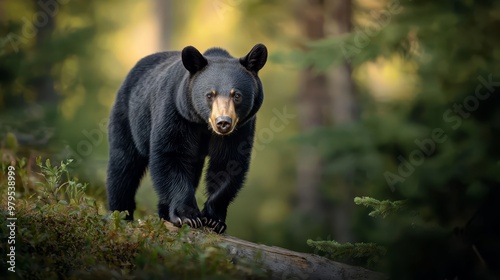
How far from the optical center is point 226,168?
662 centimetres

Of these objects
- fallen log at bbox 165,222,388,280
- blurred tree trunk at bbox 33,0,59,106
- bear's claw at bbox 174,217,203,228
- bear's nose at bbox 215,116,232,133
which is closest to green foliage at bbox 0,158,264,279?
fallen log at bbox 165,222,388,280

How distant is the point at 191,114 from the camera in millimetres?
6430

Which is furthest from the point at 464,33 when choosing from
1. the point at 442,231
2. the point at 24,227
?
the point at 24,227

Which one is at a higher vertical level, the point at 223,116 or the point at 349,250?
the point at 223,116

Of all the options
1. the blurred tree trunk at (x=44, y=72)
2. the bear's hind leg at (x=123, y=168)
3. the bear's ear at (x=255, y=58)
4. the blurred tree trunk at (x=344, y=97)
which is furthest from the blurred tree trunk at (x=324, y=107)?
the bear's ear at (x=255, y=58)

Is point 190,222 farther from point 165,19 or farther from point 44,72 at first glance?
point 165,19

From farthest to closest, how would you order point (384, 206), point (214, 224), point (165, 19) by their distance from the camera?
point (165, 19), point (214, 224), point (384, 206)

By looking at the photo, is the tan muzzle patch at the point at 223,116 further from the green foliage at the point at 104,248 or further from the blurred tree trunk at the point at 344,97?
the blurred tree trunk at the point at 344,97

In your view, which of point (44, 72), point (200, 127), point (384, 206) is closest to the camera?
point (384, 206)

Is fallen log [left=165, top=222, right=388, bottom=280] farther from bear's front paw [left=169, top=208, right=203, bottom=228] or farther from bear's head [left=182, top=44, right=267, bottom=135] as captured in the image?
bear's head [left=182, top=44, right=267, bottom=135]

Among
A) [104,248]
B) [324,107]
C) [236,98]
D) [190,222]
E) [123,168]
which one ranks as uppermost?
[324,107]

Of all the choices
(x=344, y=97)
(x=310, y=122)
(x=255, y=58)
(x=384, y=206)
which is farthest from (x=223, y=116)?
(x=310, y=122)

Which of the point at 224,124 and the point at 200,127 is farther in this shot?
the point at 200,127

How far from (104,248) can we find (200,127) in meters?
1.81
